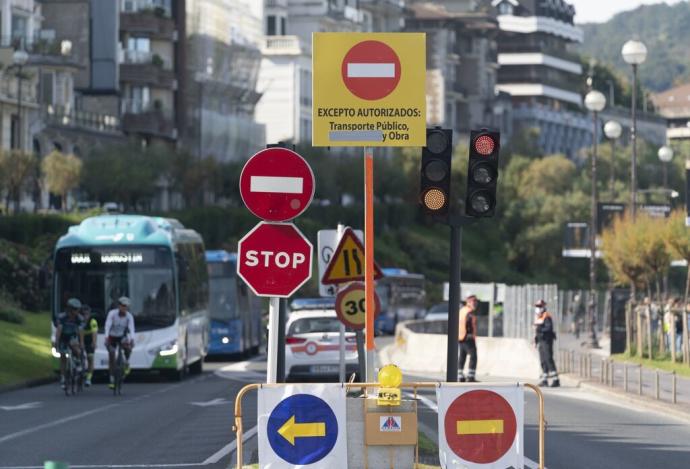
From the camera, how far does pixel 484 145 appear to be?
19125 mm

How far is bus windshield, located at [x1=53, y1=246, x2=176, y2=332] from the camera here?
39.1m

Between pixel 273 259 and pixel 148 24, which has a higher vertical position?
pixel 148 24

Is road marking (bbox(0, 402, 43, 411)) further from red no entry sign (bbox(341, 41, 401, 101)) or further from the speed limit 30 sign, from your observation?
red no entry sign (bbox(341, 41, 401, 101))

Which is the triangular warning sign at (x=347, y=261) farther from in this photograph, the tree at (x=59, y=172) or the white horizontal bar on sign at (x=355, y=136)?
the tree at (x=59, y=172)

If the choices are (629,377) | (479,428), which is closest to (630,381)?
(629,377)

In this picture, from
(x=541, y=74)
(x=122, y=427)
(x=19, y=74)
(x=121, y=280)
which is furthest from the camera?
(x=541, y=74)

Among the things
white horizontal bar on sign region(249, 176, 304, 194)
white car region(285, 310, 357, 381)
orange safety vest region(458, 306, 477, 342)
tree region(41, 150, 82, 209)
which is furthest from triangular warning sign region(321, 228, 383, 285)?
tree region(41, 150, 82, 209)

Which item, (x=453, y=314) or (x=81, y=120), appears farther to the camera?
(x=81, y=120)

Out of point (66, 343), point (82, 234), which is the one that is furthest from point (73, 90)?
point (66, 343)

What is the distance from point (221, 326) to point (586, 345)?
48.6ft

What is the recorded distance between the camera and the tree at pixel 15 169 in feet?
234

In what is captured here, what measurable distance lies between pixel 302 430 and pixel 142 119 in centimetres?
8168

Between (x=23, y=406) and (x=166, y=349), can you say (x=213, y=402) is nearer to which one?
(x=23, y=406)

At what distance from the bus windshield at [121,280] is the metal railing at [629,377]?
8.36m
